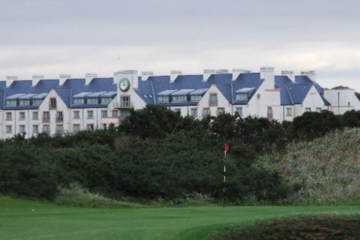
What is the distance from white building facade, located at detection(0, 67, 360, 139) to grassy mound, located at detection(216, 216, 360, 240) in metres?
75.6

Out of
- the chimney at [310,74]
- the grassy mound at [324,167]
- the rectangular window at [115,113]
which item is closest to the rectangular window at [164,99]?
the rectangular window at [115,113]

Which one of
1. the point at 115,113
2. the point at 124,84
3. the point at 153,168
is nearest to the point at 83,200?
the point at 153,168

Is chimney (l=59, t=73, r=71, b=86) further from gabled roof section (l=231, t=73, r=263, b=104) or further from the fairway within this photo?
the fairway

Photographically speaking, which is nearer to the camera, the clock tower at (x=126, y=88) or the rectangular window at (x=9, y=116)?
the clock tower at (x=126, y=88)

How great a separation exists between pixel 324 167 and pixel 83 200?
37.4 feet

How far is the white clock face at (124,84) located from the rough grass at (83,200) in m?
66.0

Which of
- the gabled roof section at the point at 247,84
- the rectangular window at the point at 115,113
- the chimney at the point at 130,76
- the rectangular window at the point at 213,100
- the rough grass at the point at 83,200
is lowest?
the rough grass at the point at 83,200

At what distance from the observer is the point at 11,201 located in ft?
101

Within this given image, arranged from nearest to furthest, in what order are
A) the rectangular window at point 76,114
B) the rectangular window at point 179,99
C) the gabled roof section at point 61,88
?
the rectangular window at point 179,99, the rectangular window at point 76,114, the gabled roof section at point 61,88

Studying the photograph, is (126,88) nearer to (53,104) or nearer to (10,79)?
(53,104)

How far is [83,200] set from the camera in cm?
3288

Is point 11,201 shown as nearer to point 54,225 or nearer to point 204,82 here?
point 54,225

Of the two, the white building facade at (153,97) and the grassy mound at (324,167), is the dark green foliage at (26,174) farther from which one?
the white building facade at (153,97)

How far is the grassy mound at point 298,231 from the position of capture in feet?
58.0
